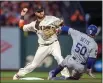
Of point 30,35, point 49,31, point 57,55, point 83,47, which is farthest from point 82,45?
point 30,35

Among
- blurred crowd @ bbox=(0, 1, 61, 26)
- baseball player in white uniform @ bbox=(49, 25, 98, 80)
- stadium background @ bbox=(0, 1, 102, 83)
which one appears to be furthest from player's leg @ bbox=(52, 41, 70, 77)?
blurred crowd @ bbox=(0, 1, 61, 26)

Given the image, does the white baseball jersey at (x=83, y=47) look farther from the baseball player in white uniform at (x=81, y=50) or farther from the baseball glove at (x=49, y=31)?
the baseball glove at (x=49, y=31)

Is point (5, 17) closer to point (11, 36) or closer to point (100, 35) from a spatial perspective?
point (11, 36)

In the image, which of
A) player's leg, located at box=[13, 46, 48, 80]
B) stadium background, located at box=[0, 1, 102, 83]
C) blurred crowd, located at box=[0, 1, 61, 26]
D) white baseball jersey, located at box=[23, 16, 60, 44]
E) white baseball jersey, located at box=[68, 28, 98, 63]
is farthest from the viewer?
blurred crowd, located at box=[0, 1, 61, 26]

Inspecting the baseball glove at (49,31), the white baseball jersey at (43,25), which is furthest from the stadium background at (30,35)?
the baseball glove at (49,31)

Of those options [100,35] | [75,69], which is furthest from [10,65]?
[75,69]

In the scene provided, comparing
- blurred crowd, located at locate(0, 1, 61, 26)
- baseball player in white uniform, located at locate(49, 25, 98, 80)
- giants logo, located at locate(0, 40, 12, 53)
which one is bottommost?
giants logo, located at locate(0, 40, 12, 53)

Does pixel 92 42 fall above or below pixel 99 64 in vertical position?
above

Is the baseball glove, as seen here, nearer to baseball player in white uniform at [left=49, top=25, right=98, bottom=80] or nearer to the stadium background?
baseball player in white uniform at [left=49, top=25, right=98, bottom=80]
